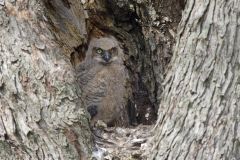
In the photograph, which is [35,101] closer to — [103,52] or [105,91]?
[105,91]

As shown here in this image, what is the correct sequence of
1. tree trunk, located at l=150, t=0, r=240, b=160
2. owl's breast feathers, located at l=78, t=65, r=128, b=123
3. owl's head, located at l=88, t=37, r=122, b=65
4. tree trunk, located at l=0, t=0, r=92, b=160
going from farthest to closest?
1. owl's head, located at l=88, t=37, r=122, b=65
2. owl's breast feathers, located at l=78, t=65, r=128, b=123
3. tree trunk, located at l=0, t=0, r=92, b=160
4. tree trunk, located at l=150, t=0, r=240, b=160

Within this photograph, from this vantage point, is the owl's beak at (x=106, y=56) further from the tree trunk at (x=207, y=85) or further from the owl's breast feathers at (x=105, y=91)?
the tree trunk at (x=207, y=85)

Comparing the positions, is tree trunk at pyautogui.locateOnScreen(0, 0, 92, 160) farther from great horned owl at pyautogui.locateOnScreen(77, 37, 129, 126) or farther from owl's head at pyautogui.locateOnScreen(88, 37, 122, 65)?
owl's head at pyautogui.locateOnScreen(88, 37, 122, 65)

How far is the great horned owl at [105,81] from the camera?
3906mm

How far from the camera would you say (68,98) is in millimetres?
2846

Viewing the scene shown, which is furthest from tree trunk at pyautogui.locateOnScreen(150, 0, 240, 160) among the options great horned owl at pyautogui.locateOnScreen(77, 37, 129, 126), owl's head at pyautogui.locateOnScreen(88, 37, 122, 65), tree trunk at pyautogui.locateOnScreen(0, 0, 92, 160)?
owl's head at pyautogui.locateOnScreen(88, 37, 122, 65)

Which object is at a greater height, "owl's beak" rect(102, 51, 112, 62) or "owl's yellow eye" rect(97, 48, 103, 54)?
"owl's yellow eye" rect(97, 48, 103, 54)

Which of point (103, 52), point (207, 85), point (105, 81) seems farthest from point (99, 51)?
point (207, 85)

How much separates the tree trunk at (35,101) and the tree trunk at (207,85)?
1.95 feet

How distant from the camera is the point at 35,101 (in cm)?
282

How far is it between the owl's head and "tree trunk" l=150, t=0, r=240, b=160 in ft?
5.51

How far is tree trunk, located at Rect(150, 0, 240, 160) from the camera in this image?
240 centimetres

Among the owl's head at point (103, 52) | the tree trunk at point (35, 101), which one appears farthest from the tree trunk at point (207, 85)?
the owl's head at point (103, 52)

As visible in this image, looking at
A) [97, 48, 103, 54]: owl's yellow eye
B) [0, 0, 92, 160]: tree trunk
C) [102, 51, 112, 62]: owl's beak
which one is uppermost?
[97, 48, 103, 54]: owl's yellow eye
